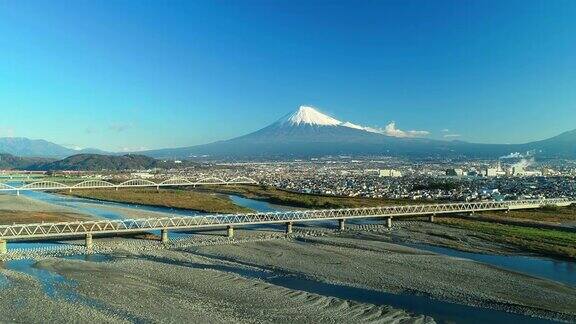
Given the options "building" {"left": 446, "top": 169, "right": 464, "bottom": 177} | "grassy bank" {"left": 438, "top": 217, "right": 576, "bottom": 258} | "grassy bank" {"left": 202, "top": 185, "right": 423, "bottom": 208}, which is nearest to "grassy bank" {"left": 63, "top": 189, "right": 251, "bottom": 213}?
"grassy bank" {"left": 202, "top": 185, "right": 423, "bottom": 208}

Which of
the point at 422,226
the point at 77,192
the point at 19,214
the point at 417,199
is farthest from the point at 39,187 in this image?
the point at 422,226

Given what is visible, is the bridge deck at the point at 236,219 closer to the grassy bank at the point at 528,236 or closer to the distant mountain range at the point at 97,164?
the grassy bank at the point at 528,236

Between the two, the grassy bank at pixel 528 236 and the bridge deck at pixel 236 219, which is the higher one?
the bridge deck at pixel 236 219

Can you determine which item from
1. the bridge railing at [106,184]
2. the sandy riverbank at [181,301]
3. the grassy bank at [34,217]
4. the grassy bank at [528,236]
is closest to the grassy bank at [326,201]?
the grassy bank at [528,236]

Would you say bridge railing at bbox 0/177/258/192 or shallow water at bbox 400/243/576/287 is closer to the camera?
shallow water at bbox 400/243/576/287

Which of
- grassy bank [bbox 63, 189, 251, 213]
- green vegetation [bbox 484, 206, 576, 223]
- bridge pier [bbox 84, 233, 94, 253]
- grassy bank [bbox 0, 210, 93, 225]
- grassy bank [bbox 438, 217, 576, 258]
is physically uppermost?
bridge pier [bbox 84, 233, 94, 253]

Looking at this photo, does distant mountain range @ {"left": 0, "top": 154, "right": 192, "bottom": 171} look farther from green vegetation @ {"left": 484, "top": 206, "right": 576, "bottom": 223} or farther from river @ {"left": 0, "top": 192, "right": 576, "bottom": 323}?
river @ {"left": 0, "top": 192, "right": 576, "bottom": 323}

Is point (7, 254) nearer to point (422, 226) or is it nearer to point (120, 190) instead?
point (422, 226)

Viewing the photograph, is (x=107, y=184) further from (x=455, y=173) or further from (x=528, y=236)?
(x=455, y=173)
